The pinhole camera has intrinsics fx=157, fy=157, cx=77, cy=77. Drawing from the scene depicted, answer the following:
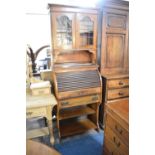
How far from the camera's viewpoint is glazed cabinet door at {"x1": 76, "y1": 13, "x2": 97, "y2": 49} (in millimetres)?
2170

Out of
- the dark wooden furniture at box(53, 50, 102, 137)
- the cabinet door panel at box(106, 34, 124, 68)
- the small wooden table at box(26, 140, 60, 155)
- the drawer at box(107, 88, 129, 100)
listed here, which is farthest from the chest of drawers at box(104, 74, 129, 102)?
the small wooden table at box(26, 140, 60, 155)

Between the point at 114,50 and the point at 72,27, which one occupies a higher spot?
the point at 72,27

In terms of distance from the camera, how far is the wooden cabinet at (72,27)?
203 cm

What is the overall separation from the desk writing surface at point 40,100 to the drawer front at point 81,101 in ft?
0.66

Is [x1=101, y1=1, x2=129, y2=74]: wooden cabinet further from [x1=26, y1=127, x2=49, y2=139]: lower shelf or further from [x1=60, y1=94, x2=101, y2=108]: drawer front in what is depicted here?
[x1=26, y1=127, x2=49, y2=139]: lower shelf

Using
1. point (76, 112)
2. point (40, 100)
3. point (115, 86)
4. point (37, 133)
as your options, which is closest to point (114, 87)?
point (115, 86)

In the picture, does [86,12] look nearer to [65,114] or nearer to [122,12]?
[122,12]

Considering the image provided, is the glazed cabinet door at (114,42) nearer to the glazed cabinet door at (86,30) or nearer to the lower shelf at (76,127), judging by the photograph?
the glazed cabinet door at (86,30)

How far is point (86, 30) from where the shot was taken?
2.27 meters

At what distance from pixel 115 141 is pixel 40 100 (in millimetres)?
958

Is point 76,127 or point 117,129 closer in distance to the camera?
point 117,129

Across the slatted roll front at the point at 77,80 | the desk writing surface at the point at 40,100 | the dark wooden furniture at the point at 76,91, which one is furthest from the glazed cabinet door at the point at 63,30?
the desk writing surface at the point at 40,100

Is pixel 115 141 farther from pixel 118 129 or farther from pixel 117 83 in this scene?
pixel 117 83
